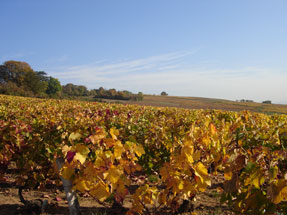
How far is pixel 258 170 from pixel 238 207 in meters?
0.46

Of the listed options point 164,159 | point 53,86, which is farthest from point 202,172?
point 53,86

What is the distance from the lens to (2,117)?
18.1ft

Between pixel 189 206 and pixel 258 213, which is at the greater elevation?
pixel 258 213

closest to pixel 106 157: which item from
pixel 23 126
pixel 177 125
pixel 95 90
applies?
pixel 177 125

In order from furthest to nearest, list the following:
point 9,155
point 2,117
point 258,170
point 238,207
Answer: point 2,117 < point 9,155 < point 238,207 < point 258,170

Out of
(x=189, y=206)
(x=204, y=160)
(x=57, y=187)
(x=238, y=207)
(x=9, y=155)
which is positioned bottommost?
(x=57, y=187)

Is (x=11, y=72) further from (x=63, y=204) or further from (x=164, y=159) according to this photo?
(x=164, y=159)

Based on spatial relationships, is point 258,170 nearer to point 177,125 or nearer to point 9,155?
→ point 177,125

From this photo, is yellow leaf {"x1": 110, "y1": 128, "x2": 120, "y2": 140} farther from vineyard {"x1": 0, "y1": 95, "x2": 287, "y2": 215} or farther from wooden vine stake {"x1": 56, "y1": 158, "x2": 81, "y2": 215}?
wooden vine stake {"x1": 56, "y1": 158, "x2": 81, "y2": 215}

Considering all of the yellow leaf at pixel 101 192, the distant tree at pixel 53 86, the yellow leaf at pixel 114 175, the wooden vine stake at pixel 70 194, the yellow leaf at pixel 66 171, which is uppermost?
the distant tree at pixel 53 86

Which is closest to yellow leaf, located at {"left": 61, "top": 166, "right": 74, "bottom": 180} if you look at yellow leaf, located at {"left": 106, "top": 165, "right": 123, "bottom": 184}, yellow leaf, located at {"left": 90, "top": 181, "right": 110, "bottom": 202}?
yellow leaf, located at {"left": 90, "top": 181, "right": 110, "bottom": 202}

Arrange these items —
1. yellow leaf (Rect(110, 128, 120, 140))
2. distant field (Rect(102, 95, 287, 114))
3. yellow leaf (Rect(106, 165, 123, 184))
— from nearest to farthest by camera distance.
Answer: yellow leaf (Rect(106, 165, 123, 184)) < yellow leaf (Rect(110, 128, 120, 140)) < distant field (Rect(102, 95, 287, 114))

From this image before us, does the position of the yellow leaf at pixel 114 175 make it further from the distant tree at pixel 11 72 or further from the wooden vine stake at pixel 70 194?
the distant tree at pixel 11 72

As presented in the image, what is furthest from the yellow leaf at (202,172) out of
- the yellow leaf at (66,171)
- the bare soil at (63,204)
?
the bare soil at (63,204)
